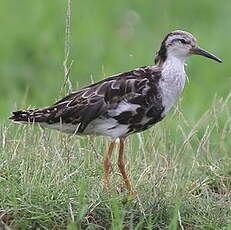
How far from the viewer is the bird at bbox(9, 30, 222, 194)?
6801 millimetres

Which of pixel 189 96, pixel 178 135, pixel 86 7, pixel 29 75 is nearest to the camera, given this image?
pixel 178 135

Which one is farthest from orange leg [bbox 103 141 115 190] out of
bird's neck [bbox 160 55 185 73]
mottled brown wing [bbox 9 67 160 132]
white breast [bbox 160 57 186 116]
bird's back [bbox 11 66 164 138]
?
bird's neck [bbox 160 55 185 73]

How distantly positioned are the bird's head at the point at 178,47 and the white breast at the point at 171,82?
0.26 ft

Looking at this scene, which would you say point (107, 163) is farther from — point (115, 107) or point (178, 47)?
point (178, 47)

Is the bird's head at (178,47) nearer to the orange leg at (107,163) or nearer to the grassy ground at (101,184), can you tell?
the grassy ground at (101,184)

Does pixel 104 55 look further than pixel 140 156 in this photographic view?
Yes

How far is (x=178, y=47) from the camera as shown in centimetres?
699

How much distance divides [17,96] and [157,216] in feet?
16.8

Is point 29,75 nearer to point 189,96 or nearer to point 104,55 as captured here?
point 104,55

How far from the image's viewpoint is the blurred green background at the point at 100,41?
1173 centimetres

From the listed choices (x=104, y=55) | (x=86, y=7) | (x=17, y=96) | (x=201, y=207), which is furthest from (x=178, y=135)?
(x=86, y=7)

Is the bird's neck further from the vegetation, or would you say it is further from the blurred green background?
the blurred green background

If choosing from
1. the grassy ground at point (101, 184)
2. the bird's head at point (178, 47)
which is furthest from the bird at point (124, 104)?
the grassy ground at point (101, 184)

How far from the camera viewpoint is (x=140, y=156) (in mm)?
7402
